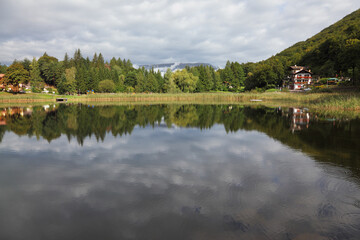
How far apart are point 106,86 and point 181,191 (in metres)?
92.4

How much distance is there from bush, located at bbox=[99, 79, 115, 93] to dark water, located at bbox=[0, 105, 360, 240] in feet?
280

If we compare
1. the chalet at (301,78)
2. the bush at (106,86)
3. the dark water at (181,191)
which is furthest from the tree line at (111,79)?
the dark water at (181,191)

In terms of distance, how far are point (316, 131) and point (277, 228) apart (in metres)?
12.9

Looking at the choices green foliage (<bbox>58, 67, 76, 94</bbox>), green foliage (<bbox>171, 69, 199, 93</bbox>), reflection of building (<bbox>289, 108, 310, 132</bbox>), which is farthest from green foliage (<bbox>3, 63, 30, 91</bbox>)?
reflection of building (<bbox>289, 108, 310, 132</bbox>)

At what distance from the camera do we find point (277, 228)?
4.26 meters

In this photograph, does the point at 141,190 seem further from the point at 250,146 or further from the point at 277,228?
the point at 250,146

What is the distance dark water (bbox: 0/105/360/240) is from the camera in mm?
4270

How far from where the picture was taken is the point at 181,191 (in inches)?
231

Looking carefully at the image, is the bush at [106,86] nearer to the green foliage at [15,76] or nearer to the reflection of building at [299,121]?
the green foliage at [15,76]

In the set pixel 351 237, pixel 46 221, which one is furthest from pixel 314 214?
pixel 46 221

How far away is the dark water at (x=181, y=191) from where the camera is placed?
427cm

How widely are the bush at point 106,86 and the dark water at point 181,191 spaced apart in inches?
3356

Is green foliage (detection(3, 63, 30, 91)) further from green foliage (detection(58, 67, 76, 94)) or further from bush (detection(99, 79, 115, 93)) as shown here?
bush (detection(99, 79, 115, 93))

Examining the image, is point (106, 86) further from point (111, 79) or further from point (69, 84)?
point (69, 84)
